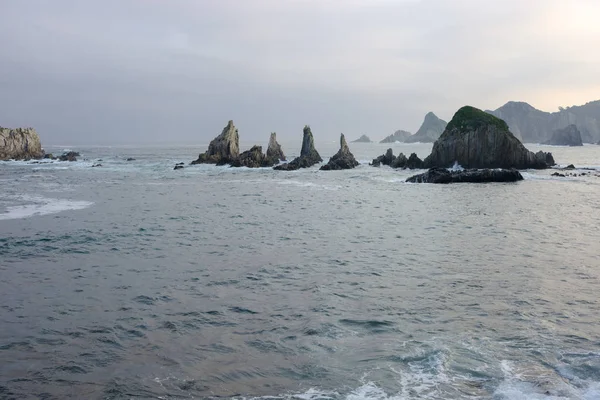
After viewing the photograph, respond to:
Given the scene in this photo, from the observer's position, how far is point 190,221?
33.4 m

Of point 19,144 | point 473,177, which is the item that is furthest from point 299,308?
point 19,144

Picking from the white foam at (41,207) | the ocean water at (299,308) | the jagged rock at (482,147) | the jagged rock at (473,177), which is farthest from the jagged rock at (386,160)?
the white foam at (41,207)

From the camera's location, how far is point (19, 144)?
126 metres

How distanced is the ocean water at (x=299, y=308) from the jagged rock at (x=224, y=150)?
71131mm

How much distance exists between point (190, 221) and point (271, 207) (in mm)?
9904

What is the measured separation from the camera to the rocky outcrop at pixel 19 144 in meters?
122

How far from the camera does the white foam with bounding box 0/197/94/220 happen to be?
35.0 metres

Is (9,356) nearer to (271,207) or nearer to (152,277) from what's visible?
(152,277)

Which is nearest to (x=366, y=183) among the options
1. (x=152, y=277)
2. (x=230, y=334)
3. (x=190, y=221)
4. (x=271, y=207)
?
(x=271, y=207)

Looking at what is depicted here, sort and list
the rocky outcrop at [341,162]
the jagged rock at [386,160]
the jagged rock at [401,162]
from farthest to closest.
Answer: the jagged rock at [386,160] → the jagged rock at [401,162] → the rocky outcrop at [341,162]

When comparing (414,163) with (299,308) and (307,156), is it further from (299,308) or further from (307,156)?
(299,308)

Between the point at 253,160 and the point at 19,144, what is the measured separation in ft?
238

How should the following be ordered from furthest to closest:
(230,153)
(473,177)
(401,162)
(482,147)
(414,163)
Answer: (230,153), (401,162), (414,163), (482,147), (473,177)

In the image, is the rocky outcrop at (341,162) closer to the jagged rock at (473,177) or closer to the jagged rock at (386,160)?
the jagged rock at (386,160)
